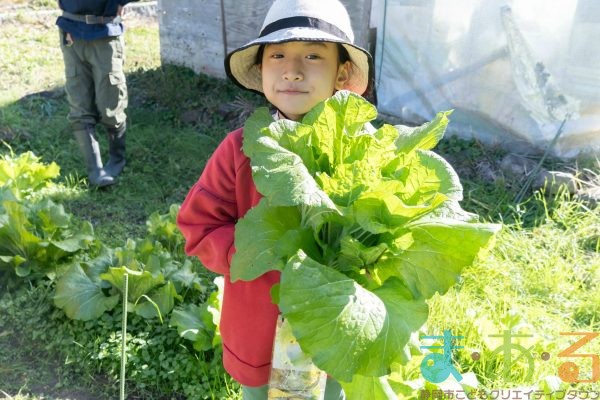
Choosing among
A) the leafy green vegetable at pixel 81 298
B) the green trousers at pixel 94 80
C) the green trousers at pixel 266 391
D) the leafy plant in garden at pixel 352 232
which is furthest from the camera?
the green trousers at pixel 94 80

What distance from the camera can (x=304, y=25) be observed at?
65.9 inches

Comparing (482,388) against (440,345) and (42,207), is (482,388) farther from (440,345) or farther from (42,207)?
(42,207)

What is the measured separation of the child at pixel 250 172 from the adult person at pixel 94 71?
290 cm

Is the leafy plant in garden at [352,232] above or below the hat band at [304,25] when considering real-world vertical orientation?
below

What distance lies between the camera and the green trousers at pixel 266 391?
1888 millimetres

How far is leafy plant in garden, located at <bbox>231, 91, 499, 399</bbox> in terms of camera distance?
1255 millimetres

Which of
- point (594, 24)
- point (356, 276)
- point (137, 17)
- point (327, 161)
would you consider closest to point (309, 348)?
point (356, 276)

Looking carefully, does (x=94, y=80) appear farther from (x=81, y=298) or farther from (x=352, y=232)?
(x=352, y=232)

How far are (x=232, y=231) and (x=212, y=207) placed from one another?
98 mm
